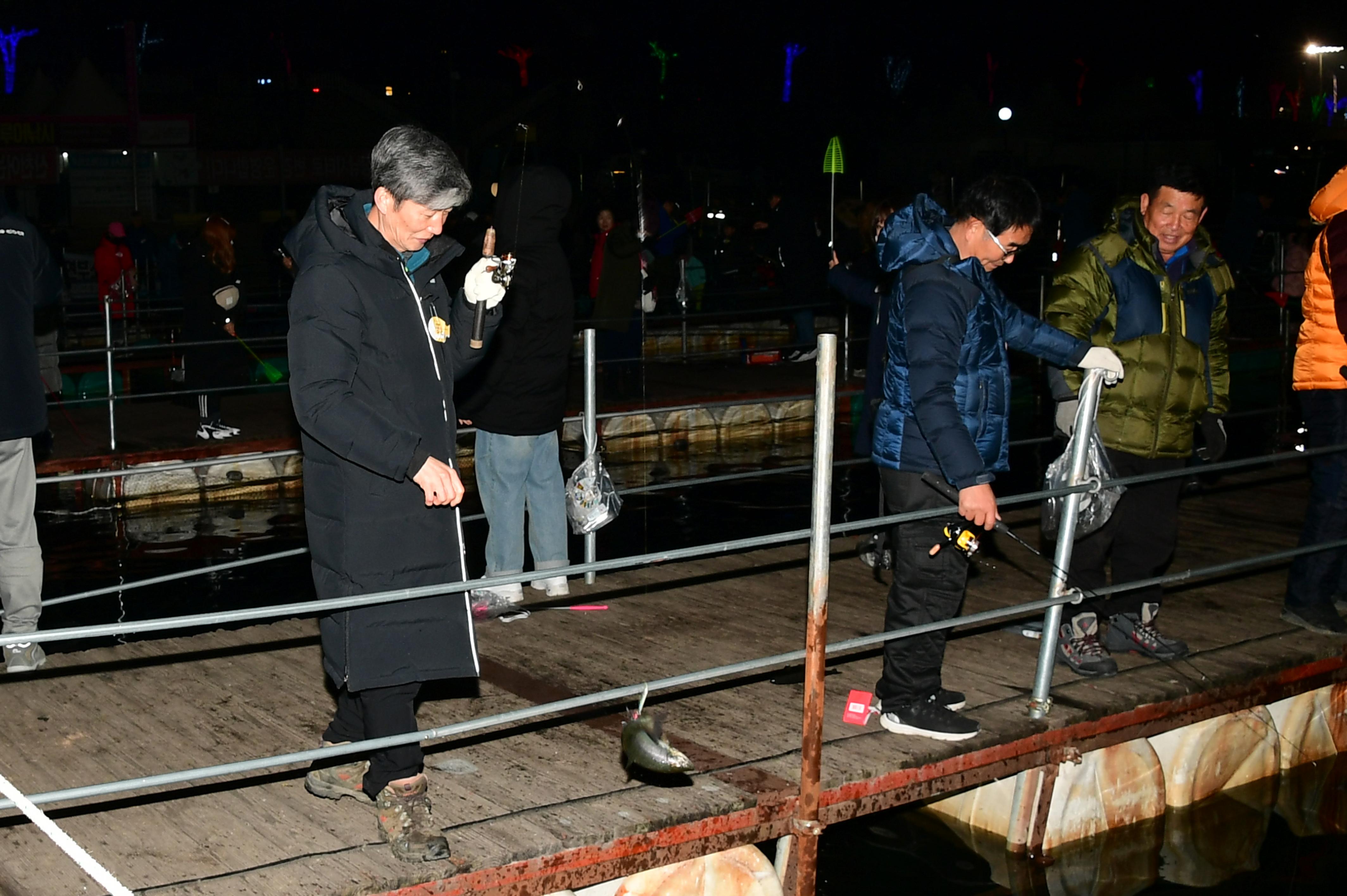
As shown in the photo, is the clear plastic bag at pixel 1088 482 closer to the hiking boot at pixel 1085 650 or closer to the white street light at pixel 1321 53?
the hiking boot at pixel 1085 650

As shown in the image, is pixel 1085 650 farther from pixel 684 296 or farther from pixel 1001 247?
pixel 684 296

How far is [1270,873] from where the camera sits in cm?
549

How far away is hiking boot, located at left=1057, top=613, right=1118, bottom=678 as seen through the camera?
529 cm

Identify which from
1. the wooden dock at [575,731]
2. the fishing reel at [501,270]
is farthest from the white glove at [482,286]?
the wooden dock at [575,731]

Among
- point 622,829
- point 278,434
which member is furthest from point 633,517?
point 622,829

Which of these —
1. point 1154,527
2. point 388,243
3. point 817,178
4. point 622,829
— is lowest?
point 622,829

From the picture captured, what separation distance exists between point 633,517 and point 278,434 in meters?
3.06

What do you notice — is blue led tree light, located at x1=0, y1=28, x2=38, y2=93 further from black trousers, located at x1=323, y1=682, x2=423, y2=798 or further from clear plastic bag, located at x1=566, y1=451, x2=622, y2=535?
black trousers, located at x1=323, y1=682, x2=423, y2=798

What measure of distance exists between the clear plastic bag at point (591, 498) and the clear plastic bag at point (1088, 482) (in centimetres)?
173

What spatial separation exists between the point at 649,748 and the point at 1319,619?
11.2 feet

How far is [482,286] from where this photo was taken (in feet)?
12.5

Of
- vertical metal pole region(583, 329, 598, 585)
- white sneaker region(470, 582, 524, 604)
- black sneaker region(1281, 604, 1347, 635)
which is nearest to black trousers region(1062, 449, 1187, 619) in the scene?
black sneaker region(1281, 604, 1347, 635)

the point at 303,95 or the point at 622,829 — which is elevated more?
the point at 303,95

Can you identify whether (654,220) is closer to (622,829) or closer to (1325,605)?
(1325,605)
